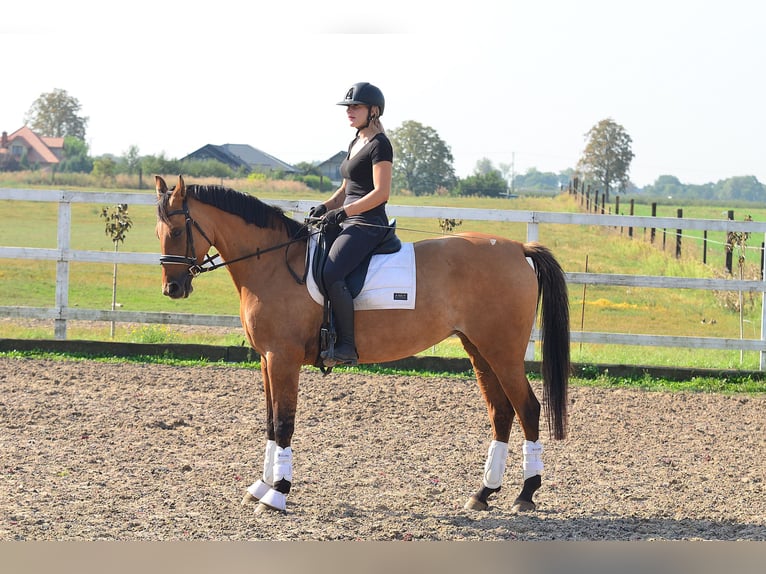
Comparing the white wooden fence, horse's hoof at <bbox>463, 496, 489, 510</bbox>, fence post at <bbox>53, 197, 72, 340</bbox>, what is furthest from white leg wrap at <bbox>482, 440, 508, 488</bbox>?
fence post at <bbox>53, 197, 72, 340</bbox>

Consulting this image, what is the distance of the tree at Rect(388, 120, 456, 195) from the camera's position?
152 ft

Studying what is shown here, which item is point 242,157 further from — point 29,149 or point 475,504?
point 475,504

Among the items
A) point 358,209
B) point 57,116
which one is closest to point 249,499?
point 358,209

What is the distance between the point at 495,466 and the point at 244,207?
2.30m

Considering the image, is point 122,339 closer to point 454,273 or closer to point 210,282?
point 454,273

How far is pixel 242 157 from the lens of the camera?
61656mm

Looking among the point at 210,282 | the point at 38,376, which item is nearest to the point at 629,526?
the point at 38,376

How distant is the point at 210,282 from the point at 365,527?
18599 mm

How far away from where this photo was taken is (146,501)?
5359 millimetres

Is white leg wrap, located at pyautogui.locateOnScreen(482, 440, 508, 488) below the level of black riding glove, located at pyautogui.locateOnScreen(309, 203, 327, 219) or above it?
below

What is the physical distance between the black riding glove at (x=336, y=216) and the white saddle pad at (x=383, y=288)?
0.85 ft

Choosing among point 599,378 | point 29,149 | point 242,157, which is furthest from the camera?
point 29,149

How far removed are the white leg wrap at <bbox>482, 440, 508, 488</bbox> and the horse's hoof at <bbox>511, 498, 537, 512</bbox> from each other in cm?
16

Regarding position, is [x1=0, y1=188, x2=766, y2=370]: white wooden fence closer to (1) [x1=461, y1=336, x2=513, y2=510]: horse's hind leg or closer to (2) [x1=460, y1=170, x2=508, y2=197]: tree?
(1) [x1=461, y1=336, x2=513, y2=510]: horse's hind leg
